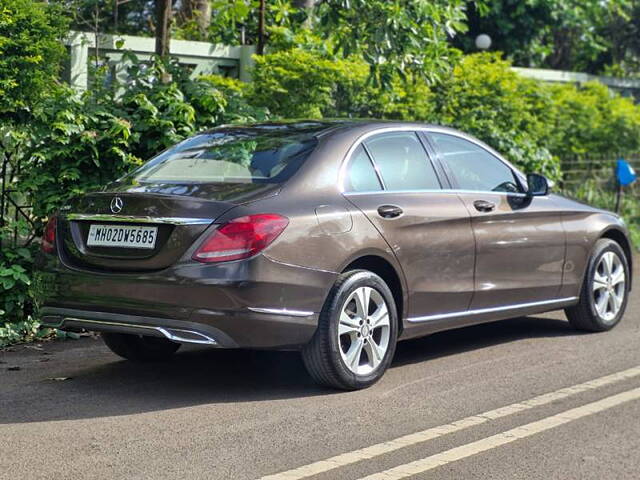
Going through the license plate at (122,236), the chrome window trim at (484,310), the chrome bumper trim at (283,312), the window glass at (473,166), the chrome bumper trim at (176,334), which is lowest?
the chrome window trim at (484,310)

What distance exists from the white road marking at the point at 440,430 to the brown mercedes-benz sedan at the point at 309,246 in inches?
33.1

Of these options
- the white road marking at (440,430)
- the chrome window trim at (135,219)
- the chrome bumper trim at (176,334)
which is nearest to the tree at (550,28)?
the white road marking at (440,430)

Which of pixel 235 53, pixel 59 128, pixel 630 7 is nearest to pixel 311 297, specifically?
pixel 59 128

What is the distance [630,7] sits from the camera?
24.6 m

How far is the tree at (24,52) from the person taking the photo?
27.0 ft

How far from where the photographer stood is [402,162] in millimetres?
7254

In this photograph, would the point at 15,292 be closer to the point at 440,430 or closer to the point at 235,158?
the point at 235,158

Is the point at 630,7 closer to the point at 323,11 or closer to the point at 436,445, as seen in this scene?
the point at 323,11

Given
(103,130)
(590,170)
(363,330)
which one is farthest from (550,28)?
(363,330)

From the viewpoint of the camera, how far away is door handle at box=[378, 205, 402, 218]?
6754 mm

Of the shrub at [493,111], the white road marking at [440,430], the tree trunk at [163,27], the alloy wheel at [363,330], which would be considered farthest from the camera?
the shrub at [493,111]

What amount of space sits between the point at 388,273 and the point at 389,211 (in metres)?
0.37

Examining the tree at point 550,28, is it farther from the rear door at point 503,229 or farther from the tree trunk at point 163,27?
the rear door at point 503,229

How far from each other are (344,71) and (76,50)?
266 centimetres
